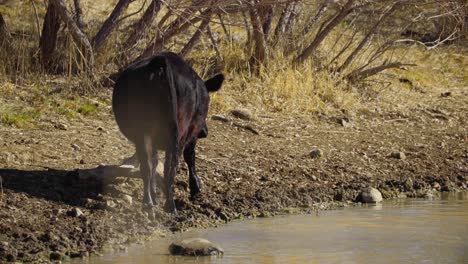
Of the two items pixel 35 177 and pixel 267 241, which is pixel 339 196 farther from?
pixel 35 177

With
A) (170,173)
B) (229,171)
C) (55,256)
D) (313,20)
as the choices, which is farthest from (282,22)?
(55,256)

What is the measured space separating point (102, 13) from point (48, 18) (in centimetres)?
224

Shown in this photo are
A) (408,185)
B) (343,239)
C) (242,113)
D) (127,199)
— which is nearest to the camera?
(343,239)

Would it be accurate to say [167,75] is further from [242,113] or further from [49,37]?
[49,37]

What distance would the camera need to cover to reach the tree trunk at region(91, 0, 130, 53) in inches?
480

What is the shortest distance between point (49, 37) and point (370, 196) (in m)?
4.64

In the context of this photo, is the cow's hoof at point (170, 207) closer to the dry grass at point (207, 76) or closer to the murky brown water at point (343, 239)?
the murky brown water at point (343, 239)

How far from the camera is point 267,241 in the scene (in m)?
7.73

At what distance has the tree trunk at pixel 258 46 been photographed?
13219mm

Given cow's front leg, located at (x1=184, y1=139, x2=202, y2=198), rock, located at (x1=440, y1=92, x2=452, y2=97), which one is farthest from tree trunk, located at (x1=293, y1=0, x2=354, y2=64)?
cow's front leg, located at (x1=184, y1=139, x2=202, y2=198)

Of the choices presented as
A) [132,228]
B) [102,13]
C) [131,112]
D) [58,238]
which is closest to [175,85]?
[131,112]

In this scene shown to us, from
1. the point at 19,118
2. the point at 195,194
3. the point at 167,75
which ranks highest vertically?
the point at 167,75

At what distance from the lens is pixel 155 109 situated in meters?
7.93

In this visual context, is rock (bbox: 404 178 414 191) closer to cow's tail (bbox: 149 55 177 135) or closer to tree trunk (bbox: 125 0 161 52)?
cow's tail (bbox: 149 55 177 135)
